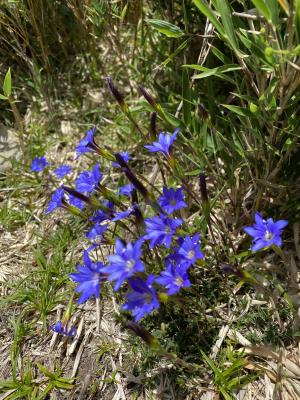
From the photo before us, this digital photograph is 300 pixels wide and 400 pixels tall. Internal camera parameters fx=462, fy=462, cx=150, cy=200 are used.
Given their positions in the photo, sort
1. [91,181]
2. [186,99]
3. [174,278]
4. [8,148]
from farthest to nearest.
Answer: [8,148] < [186,99] < [91,181] < [174,278]

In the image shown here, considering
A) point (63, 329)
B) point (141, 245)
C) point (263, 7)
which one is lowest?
point (63, 329)

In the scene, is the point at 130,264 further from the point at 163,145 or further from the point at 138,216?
the point at 163,145

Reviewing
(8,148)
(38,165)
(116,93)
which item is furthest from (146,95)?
(8,148)

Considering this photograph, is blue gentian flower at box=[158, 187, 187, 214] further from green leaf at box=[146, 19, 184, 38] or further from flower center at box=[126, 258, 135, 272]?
green leaf at box=[146, 19, 184, 38]

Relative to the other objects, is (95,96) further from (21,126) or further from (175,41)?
(175,41)

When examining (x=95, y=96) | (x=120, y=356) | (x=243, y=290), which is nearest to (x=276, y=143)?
(x=243, y=290)

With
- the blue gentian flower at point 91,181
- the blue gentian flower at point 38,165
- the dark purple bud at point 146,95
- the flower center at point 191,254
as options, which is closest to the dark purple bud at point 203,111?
the dark purple bud at point 146,95

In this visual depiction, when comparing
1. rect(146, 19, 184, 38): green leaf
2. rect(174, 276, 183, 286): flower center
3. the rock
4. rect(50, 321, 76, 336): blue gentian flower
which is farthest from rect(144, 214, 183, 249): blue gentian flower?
the rock
